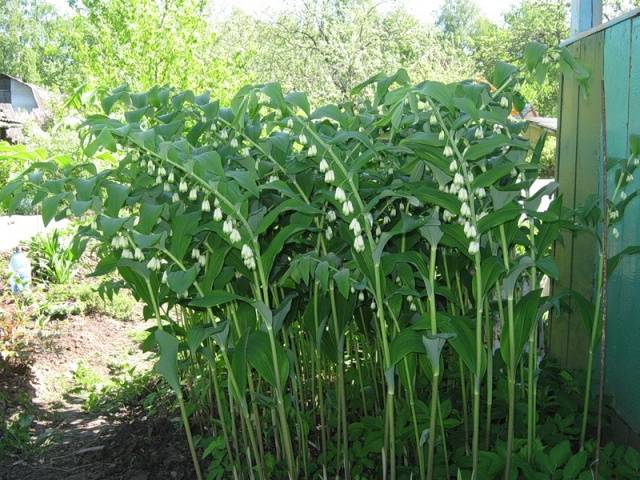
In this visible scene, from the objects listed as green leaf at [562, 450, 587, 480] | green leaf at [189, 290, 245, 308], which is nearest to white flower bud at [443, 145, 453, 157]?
green leaf at [189, 290, 245, 308]

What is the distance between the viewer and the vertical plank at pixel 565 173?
2811 mm

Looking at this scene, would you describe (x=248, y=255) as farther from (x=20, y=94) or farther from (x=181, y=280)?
(x=20, y=94)

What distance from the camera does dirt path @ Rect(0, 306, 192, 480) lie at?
267 cm

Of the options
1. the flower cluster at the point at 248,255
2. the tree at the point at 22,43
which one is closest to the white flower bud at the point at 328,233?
the flower cluster at the point at 248,255

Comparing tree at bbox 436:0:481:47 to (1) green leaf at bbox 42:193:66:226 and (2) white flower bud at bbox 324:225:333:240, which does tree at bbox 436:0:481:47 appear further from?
(1) green leaf at bbox 42:193:66:226

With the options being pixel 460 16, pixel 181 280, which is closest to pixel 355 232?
pixel 181 280

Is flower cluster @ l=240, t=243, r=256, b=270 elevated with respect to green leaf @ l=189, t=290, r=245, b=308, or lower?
elevated

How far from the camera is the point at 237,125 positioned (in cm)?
177

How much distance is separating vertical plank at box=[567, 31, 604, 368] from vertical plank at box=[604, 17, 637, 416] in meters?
0.08

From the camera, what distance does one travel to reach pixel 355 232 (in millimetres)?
1458

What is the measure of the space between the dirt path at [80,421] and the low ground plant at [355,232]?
64 cm

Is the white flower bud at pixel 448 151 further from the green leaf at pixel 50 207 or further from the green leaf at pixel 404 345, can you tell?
the green leaf at pixel 50 207

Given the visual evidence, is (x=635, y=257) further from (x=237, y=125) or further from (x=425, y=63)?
(x=425, y=63)

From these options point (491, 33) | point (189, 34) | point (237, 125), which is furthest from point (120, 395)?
point (491, 33)
